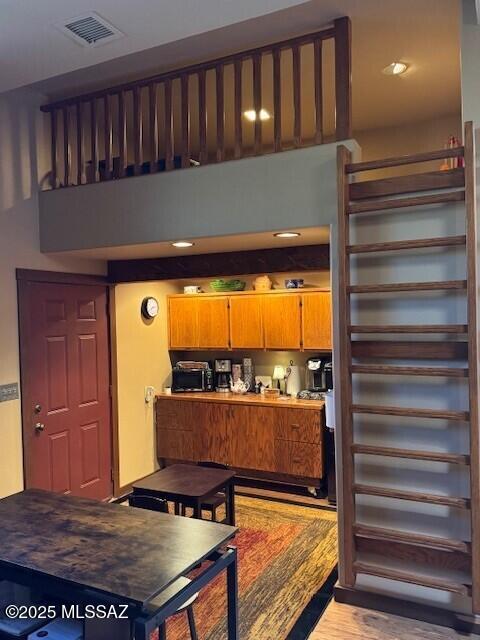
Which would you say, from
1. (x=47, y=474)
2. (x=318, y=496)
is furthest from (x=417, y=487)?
(x=47, y=474)

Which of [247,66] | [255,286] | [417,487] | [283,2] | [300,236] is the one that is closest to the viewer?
[283,2]

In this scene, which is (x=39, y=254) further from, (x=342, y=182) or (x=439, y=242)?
(x=439, y=242)

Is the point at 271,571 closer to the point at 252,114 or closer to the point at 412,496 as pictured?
the point at 412,496

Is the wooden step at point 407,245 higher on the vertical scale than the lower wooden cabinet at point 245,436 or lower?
higher

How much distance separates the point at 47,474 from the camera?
3947 millimetres

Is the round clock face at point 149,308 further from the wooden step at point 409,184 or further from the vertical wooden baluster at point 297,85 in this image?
the wooden step at point 409,184

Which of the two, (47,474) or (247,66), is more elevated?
(247,66)

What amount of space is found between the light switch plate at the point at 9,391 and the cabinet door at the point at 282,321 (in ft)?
7.82

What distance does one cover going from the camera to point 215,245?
11.9 ft

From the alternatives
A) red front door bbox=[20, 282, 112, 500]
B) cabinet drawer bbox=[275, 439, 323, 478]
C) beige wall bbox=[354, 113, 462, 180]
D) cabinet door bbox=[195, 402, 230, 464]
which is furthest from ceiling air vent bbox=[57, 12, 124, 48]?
cabinet drawer bbox=[275, 439, 323, 478]

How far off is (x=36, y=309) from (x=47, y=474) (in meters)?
1.30

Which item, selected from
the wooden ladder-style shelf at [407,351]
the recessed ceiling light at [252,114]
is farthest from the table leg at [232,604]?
the recessed ceiling light at [252,114]

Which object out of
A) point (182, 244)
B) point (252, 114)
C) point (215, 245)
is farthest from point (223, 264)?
point (252, 114)

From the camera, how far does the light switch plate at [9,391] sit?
3.57m
